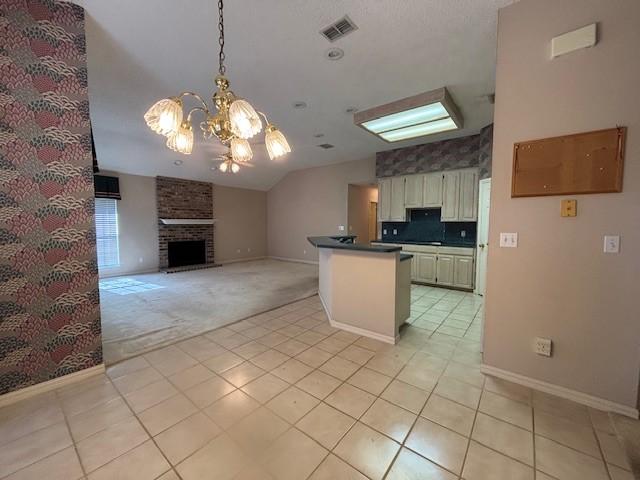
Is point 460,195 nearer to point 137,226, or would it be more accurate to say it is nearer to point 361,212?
point 361,212

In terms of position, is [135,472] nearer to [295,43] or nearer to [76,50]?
[76,50]

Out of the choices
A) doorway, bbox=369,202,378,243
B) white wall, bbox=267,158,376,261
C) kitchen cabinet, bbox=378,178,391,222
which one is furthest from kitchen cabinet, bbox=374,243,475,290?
doorway, bbox=369,202,378,243

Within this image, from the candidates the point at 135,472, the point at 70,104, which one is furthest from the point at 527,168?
the point at 70,104

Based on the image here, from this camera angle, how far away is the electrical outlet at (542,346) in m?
2.00

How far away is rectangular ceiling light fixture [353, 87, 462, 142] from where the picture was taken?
332 cm

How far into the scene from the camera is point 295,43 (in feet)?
8.04

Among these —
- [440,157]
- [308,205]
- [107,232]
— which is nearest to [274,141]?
[440,157]

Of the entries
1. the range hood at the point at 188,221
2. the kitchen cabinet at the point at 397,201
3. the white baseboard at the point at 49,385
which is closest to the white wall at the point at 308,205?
the kitchen cabinet at the point at 397,201

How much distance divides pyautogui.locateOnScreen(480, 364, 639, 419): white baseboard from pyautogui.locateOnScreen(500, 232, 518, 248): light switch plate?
1.08 meters

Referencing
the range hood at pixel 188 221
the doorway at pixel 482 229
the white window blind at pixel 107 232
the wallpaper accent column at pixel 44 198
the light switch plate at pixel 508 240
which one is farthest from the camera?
the range hood at pixel 188 221

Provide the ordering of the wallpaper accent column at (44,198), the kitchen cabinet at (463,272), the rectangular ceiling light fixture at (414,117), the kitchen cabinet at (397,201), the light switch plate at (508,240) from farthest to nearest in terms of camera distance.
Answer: the kitchen cabinet at (397,201) < the kitchen cabinet at (463,272) < the rectangular ceiling light fixture at (414,117) < the light switch plate at (508,240) < the wallpaper accent column at (44,198)

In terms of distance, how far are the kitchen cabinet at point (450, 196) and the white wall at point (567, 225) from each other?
10.2 feet

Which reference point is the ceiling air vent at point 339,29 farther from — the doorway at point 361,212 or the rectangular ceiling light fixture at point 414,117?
the doorway at point 361,212

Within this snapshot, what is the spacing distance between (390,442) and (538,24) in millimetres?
3180
